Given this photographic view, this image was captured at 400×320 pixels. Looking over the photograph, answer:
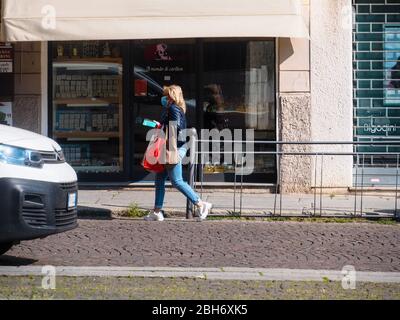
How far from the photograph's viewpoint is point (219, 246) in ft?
28.0

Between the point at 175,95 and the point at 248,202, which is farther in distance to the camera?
the point at 248,202

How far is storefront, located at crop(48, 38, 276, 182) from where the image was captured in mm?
12727

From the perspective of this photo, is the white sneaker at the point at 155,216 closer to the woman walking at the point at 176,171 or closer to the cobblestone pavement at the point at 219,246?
the woman walking at the point at 176,171

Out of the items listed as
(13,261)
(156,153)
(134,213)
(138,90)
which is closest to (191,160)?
(156,153)

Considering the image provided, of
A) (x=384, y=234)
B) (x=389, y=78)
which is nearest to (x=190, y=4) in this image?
(x=389, y=78)

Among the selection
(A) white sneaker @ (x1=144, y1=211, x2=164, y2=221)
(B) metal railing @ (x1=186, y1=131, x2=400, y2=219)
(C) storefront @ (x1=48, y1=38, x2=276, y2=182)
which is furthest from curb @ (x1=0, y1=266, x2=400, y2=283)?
(C) storefront @ (x1=48, y1=38, x2=276, y2=182)

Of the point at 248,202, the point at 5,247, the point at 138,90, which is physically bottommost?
the point at 5,247

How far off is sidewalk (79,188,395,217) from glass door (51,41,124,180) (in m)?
0.79

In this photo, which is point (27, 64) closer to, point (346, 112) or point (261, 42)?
point (261, 42)

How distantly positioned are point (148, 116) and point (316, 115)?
2.84 meters

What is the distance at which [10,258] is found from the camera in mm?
7730

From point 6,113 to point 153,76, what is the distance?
8.37ft

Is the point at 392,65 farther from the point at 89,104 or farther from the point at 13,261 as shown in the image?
the point at 13,261

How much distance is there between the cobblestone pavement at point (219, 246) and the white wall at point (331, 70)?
2.89 m
